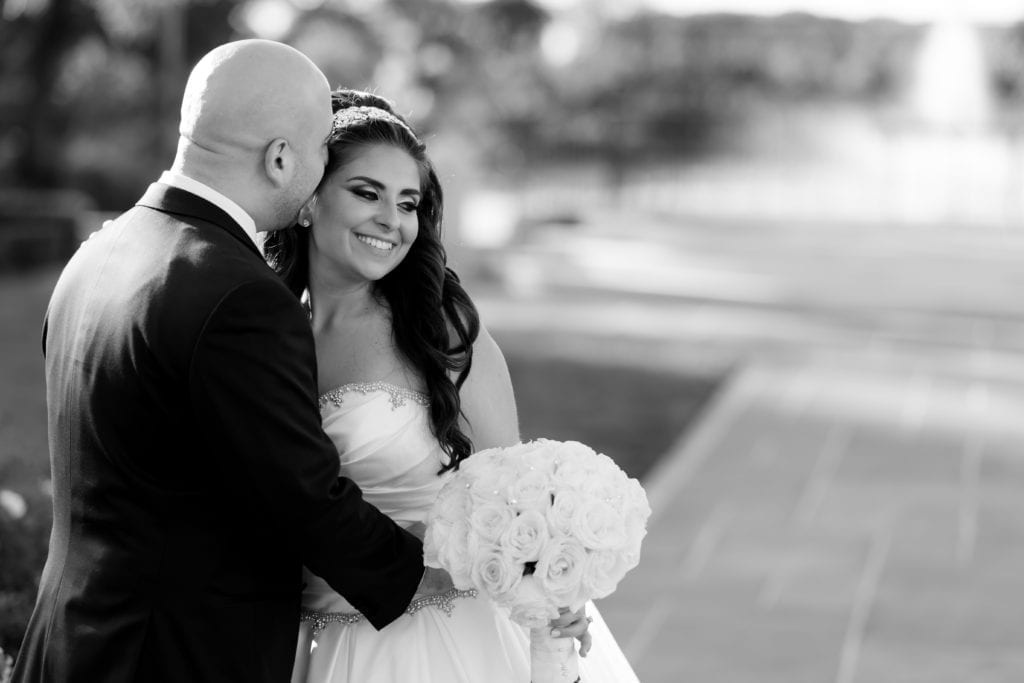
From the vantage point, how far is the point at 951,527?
6.91 meters

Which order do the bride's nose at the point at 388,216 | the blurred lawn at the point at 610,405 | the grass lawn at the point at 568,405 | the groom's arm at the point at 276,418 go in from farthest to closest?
the blurred lawn at the point at 610,405 → the grass lawn at the point at 568,405 → the bride's nose at the point at 388,216 → the groom's arm at the point at 276,418

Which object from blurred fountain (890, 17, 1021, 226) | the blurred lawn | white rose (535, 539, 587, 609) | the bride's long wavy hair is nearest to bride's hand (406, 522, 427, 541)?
the bride's long wavy hair

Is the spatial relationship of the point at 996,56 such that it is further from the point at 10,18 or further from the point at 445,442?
the point at 445,442

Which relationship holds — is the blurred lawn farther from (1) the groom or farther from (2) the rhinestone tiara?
(1) the groom

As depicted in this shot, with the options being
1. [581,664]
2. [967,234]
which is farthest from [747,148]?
[581,664]

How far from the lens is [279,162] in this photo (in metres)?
2.33

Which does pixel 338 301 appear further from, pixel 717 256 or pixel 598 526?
pixel 717 256

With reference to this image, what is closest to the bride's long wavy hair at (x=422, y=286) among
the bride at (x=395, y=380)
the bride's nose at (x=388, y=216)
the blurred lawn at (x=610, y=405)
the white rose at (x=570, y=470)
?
the bride at (x=395, y=380)

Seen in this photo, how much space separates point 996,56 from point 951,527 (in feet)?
86.4

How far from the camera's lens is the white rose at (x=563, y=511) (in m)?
2.41

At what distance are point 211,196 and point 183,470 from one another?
1.55 feet

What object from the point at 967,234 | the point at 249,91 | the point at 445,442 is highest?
the point at 249,91

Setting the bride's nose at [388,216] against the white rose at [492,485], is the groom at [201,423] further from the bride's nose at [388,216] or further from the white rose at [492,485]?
the bride's nose at [388,216]

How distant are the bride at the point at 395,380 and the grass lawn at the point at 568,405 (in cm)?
250
